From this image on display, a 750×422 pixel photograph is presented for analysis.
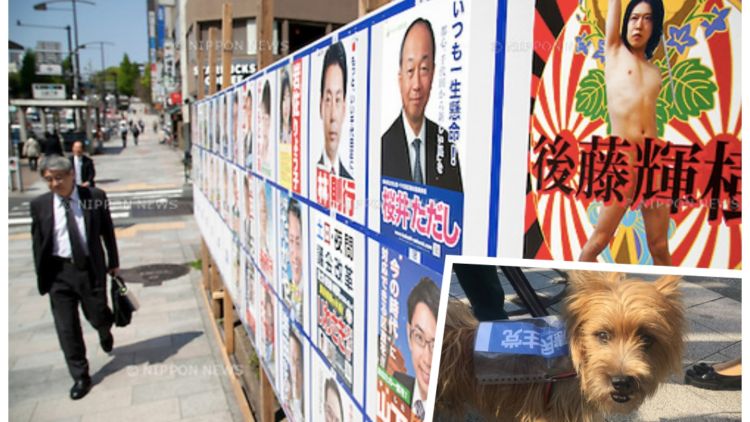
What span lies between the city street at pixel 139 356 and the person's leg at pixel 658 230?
185 inches

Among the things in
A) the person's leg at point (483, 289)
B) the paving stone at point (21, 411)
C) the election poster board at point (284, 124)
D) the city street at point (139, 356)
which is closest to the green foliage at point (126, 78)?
the city street at point (139, 356)

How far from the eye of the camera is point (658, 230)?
1.23m

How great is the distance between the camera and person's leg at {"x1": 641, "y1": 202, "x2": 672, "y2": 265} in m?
1.23

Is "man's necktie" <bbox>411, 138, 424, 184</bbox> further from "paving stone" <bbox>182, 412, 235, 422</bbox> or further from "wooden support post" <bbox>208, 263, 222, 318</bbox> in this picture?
"wooden support post" <bbox>208, 263, 222, 318</bbox>

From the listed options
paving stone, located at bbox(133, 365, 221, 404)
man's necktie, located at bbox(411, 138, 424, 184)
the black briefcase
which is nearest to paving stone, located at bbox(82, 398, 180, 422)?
paving stone, located at bbox(133, 365, 221, 404)

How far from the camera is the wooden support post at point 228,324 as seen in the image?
612 cm

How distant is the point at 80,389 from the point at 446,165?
209 inches

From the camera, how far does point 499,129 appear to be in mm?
1396

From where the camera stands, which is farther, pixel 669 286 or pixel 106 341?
pixel 106 341

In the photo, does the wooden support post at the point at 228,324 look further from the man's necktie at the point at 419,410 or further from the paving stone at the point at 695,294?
the paving stone at the point at 695,294

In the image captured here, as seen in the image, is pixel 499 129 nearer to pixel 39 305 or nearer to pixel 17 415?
pixel 17 415

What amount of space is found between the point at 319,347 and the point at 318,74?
1.29 m

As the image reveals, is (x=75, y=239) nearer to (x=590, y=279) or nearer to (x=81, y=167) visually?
(x=590, y=279)

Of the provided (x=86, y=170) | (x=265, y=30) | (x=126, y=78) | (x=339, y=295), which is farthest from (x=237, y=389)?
(x=126, y=78)
